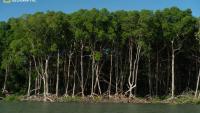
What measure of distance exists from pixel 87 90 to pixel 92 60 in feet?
20.7

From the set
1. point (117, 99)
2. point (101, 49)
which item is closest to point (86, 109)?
point (117, 99)

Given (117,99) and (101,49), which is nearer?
(117,99)

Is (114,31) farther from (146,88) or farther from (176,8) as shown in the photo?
(146,88)

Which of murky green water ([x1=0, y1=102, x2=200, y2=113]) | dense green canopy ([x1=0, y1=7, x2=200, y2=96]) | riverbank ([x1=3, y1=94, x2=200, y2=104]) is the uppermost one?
dense green canopy ([x1=0, y1=7, x2=200, y2=96])

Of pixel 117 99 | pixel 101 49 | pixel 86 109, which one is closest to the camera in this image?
pixel 86 109

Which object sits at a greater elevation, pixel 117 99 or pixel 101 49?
pixel 101 49

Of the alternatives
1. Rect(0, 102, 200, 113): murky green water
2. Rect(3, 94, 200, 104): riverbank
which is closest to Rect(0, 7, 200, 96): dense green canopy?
Rect(3, 94, 200, 104): riverbank

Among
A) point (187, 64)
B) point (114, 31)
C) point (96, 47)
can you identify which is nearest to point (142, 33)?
point (114, 31)

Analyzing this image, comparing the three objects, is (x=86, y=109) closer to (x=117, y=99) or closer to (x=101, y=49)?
(x=117, y=99)

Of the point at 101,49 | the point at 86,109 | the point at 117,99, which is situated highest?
the point at 101,49

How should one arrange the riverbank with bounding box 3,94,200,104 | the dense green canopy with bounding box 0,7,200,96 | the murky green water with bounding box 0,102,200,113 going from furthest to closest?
the dense green canopy with bounding box 0,7,200,96, the riverbank with bounding box 3,94,200,104, the murky green water with bounding box 0,102,200,113

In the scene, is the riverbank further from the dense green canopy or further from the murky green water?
the murky green water

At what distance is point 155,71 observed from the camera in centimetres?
7119

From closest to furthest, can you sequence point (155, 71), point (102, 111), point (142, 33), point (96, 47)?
point (102, 111) < point (142, 33) < point (96, 47) < point (155, 71)
